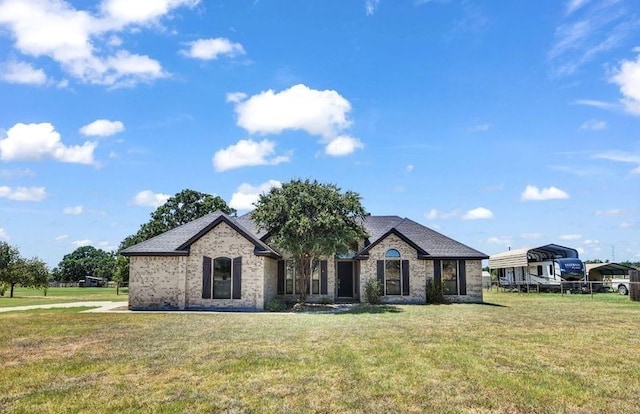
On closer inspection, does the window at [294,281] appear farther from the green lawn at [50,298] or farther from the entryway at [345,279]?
the green lawn at [50,298]

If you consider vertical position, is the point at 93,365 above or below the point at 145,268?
below

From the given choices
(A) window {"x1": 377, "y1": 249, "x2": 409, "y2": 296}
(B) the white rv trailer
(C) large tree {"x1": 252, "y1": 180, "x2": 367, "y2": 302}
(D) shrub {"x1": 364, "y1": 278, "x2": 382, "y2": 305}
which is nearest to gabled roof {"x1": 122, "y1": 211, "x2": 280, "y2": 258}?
(C) large tree {"x1": 252, "y1": 180, "x2": 367, "y2": 302}

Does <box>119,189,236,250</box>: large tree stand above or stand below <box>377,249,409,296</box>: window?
above

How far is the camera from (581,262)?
3669 cm

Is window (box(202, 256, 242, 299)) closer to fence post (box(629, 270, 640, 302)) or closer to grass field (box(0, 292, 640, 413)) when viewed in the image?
grass field (box(0, 292, 640, 413))

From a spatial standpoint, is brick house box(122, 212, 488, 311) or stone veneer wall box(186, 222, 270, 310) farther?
brick house box(122, 212, 488, 311)

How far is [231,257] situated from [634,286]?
2349 centimetres

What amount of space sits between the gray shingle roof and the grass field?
7523mm

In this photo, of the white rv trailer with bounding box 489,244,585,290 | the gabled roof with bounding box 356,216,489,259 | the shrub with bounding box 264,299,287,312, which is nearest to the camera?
the shrub with bounding box 264,299,287,312

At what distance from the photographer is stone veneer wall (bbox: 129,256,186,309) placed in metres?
23.5

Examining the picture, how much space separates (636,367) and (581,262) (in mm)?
30462

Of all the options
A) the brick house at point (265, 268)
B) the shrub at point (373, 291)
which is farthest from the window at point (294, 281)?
the shrub at point (373, 291)

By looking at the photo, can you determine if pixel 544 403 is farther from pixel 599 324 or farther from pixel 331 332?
pixel 599 324

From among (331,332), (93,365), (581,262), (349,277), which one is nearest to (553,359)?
(331,332)
